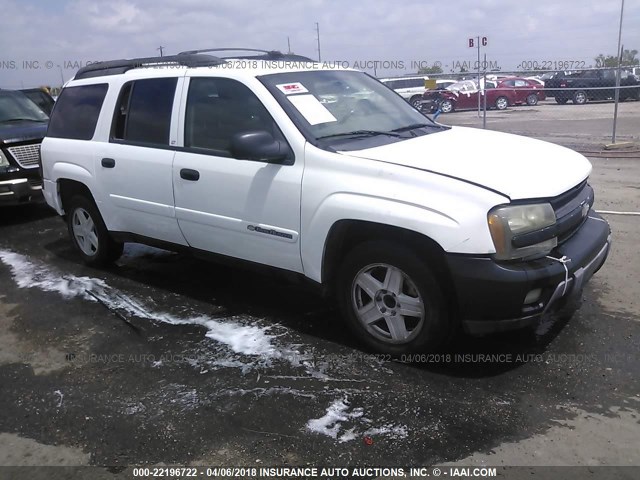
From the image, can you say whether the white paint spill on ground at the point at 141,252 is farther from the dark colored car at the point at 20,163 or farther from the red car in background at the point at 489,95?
the red car in background at the point at 489,95

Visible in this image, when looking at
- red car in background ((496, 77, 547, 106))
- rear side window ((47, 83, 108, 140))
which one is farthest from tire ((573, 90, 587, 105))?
rear side window ((47, 83, 108, 140))

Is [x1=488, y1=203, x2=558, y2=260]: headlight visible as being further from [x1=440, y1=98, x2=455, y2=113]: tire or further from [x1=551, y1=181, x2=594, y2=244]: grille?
[x1=440, y1=98, x2=455, y2=113]: tire

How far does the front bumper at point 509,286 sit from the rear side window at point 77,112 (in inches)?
148

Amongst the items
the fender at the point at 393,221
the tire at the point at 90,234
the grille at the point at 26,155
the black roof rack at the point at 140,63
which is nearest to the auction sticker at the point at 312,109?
the fender at the point at 393,221

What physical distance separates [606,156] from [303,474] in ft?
32.6

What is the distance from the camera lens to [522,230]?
312cm

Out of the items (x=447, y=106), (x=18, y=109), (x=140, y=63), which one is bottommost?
(x=447, y=106)

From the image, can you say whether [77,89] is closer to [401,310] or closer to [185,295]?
[185,295]

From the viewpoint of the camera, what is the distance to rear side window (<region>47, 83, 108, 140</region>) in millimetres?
5324

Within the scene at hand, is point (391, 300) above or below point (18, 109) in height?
below

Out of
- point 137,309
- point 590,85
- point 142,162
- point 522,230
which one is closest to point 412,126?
point 522,230

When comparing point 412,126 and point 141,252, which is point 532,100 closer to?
point 141,252

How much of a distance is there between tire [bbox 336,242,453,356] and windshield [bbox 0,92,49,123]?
7.48 metres

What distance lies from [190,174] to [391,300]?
182 centimetres
